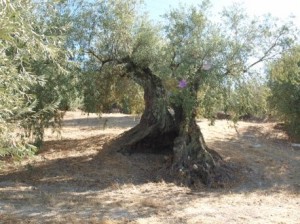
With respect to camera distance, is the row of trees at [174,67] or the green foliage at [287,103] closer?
the row of trees at [174,67]

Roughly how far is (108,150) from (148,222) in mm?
6070

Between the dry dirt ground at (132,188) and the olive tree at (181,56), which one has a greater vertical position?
the olive tree at (181,56)

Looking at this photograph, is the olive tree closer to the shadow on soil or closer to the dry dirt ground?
the dry dirt ground

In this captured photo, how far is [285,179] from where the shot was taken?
12289 millimetres

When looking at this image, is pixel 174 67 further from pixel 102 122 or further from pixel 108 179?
pixel 102 122

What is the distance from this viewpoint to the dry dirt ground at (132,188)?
8.16 meters

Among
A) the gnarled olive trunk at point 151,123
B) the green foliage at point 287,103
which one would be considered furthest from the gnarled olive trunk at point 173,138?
the green foliage at point 287,103

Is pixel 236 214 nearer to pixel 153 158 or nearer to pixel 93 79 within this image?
pixel 153 158

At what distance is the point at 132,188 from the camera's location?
10.5 metres

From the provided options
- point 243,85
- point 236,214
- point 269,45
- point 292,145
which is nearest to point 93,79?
point 243,85

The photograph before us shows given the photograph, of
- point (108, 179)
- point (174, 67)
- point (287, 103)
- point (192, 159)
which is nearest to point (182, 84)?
point (174, 67)

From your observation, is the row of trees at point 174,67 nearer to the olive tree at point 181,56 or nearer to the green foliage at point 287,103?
the olive tree at point 181,56

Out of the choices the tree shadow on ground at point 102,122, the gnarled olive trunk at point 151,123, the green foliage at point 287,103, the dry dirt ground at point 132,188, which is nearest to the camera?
the dry dirt ground at point 132,188

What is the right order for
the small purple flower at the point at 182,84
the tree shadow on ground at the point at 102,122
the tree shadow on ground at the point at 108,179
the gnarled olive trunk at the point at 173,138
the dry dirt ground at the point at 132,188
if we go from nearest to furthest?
1. the dry dirt ground at the point at 132,188
2. the tree shadow on ground at the point at 108,179
3. the small purple flower at the point at 182,84
4. the gnarled olive trunk at the point at 173,138
5. the tree shadow on ground at the point at 102,122
